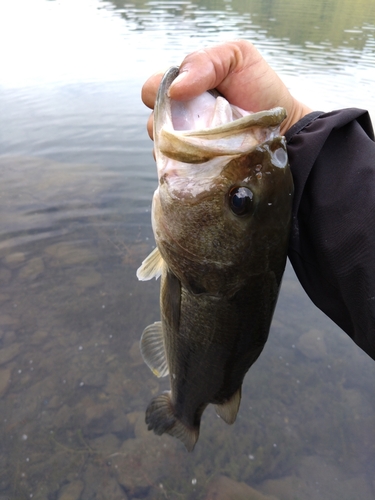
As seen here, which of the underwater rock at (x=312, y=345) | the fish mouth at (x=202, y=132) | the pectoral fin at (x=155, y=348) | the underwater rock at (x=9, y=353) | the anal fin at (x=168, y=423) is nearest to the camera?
the fish mouth at (x=202, y=132)

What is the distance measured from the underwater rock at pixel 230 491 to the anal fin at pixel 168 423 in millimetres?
967

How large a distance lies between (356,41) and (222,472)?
22.8 meters

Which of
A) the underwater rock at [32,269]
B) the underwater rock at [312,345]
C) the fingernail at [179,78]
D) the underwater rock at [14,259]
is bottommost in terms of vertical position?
the underwater rock at [312,345]

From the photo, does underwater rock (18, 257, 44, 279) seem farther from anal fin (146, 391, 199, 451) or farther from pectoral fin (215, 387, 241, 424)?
pectoral fin (215, 387, 241, 424)

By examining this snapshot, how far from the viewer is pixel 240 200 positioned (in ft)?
5.23

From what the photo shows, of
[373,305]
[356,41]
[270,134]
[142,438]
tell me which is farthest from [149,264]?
[356,41]

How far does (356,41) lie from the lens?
1998 centimetres

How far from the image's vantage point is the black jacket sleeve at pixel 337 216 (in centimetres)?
170

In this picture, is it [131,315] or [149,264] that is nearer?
[149,264]

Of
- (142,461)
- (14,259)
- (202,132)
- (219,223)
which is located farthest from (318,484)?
→ (14,259)

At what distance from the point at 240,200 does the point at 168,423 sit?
1.89 meters

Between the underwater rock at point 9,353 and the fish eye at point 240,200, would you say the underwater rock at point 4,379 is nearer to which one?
the underwater rock at point 9,353

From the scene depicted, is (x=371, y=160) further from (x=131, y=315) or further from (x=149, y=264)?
(x=131, y=315)

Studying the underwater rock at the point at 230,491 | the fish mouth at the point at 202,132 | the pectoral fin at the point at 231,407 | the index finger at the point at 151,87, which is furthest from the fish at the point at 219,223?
the underwater rock at the point at 230,491
